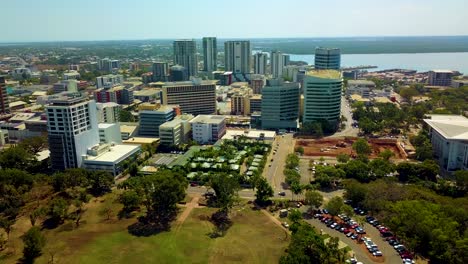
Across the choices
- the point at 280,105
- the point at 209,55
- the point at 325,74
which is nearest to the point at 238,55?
the point at 209,55

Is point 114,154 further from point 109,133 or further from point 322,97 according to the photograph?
point 322,97

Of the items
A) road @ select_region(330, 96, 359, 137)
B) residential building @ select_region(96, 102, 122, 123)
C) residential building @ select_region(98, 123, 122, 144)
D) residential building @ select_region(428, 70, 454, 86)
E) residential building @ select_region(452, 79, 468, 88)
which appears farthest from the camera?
residential building @ select_region(428, 70, 454, 86)

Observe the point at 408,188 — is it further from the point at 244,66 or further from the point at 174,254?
the point at 244,66

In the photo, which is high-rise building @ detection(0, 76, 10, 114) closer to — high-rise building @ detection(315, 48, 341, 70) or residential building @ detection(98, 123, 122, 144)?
residential building @ detection(98, 123, 122, 144)

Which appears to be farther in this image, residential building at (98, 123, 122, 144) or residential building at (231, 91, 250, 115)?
residential building at (231, 91, 250, 115)

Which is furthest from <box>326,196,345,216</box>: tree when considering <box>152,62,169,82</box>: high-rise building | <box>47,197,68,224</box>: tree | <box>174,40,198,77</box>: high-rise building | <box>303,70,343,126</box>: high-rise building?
<box>152,62,169,82</box>: high-rise building
